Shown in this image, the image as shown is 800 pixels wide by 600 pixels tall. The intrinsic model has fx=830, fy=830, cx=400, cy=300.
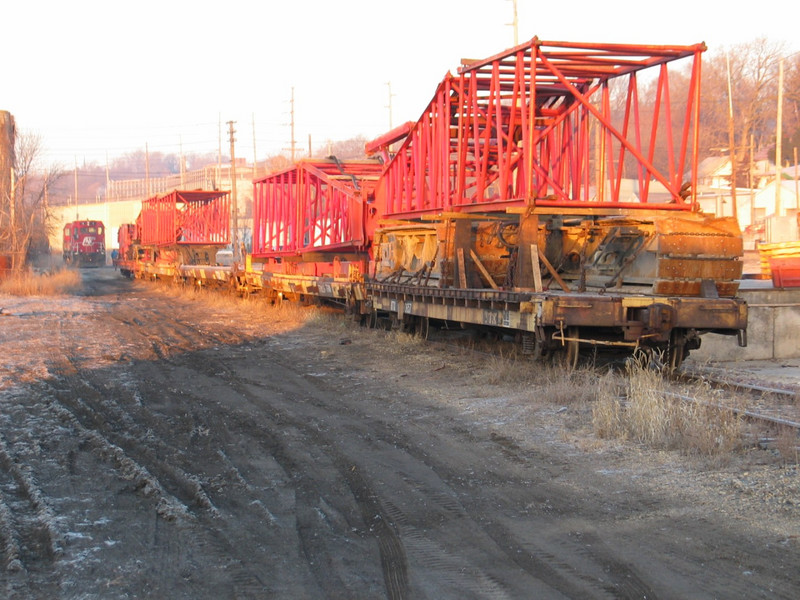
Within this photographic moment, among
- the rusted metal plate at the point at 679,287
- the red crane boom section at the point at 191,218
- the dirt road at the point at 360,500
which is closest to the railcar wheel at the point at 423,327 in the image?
the dirt road at the point at 360,500

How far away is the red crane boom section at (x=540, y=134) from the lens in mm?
11727

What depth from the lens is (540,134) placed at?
14.3 m

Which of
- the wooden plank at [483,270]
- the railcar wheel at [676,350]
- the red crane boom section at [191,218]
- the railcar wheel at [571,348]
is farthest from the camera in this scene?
the red crane boom section at [191,218]

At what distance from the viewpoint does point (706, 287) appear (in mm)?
10492

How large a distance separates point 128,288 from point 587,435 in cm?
3146

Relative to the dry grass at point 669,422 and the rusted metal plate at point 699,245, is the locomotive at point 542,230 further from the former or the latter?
the dry grass at point 669,422

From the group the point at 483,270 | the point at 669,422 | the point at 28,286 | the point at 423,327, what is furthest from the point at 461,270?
the point at 28,286

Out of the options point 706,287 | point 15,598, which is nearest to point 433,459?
point 15,598

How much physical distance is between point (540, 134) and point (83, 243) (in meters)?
54.4

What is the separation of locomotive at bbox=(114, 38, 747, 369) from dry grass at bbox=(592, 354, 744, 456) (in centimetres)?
176

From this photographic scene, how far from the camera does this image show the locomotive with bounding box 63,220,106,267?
6171cm

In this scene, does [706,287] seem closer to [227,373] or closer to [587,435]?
[587,435]

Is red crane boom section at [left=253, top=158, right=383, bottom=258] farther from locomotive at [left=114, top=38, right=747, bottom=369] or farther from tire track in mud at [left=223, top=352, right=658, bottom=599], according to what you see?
tire track in mud at [left=223, top=352, right=658, bottom=599]

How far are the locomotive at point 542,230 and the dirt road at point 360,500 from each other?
1.11m
